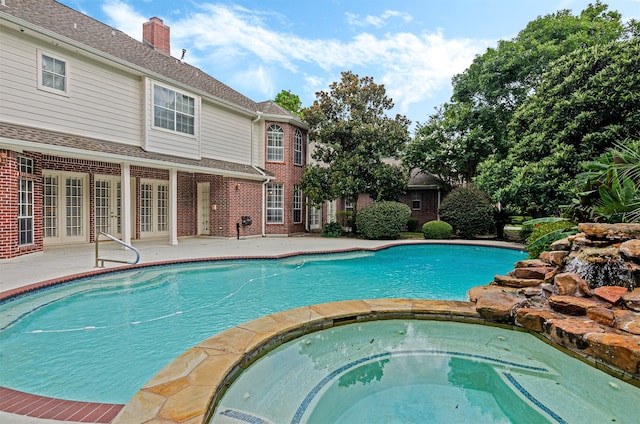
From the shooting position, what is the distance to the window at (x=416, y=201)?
68.4ft

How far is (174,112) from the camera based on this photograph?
1155 centimetres

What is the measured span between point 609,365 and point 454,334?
1415mm

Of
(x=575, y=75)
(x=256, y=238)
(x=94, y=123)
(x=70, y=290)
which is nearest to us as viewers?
(x=70, y=290)

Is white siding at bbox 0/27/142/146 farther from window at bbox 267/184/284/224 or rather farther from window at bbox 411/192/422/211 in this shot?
window at bbox 411/192/422/211

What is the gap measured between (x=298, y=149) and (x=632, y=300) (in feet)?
46.2

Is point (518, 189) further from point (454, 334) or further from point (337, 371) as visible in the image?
point (337, 371)

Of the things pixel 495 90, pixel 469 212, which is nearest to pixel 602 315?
pixel 469 212

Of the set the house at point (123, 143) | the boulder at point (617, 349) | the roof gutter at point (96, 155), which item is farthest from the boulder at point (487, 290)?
the roof gutter at point (96, 155)

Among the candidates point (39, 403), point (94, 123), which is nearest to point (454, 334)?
point (39, 403)

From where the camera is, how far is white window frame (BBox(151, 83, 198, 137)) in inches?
428

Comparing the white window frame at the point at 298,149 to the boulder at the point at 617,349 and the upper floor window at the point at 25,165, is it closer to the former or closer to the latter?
the upper floor window at the point at 25,165

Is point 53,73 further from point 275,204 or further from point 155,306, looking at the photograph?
point 275,204

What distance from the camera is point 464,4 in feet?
39.1

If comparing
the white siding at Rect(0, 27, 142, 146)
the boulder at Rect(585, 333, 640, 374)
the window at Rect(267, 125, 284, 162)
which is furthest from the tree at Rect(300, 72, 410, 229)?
the boulder at Rect(585, 333, 640, 374)
